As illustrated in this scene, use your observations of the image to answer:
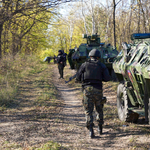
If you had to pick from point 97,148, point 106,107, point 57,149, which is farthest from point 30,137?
point 106,107

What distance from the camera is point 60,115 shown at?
22.2 ft

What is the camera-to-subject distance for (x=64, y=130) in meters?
5.43

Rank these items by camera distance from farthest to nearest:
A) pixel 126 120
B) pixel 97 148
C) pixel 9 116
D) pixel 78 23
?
pixel 78 23 → pixel 9 116 → pixel 126 120 → pixel 97 148

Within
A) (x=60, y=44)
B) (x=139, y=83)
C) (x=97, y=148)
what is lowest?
(x=97, y=148)

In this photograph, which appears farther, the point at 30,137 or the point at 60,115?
the point at 60,115

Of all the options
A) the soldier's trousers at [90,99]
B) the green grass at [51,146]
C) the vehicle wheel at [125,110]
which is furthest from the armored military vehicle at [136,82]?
the green grass at [51,146]

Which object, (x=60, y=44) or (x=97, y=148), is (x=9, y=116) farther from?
(x=60, y=44)

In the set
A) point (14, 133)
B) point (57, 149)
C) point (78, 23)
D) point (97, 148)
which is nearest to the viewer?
point (57, 149)

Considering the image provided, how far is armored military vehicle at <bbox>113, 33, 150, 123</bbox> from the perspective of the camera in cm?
445

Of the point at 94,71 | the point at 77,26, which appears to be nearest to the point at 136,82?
the point at 94,71

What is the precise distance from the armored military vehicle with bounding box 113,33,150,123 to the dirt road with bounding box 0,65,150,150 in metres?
0.44

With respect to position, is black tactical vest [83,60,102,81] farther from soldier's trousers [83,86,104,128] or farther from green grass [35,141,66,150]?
green grass [35,141,66,150]

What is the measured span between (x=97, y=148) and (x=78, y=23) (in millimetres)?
37354

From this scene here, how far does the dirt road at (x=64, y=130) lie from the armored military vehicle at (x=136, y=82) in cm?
44
